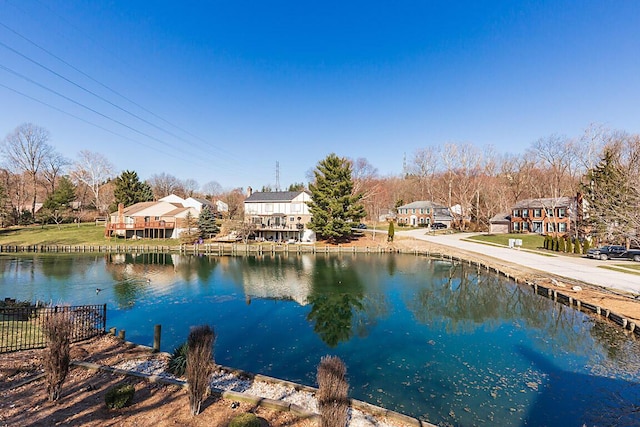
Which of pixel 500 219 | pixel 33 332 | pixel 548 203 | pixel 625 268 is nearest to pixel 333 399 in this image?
pixel 33 332

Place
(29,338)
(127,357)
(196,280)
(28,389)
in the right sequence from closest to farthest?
(28,389) < (127,357) < (29,338) < (196,280)

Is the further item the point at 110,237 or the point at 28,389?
the point at 110,237

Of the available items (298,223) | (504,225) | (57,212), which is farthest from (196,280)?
(504,225)

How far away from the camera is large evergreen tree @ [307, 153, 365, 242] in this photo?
48.2m

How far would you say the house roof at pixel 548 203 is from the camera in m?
49.2

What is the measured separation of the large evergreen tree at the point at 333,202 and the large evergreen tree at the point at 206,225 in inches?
689

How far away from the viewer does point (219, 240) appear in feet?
174

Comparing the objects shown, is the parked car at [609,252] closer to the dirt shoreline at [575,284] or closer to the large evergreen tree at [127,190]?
the dirt shoreline at [575,284]

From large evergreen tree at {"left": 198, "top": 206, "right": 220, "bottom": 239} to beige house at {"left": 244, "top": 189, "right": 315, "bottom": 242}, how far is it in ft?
19.5

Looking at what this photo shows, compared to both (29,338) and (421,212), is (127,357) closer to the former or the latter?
(29,338)

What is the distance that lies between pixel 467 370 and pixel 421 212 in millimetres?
66822

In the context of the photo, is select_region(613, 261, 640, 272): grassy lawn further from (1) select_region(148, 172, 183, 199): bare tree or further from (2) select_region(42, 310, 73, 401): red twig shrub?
(1) select_region(148, 172, 183, 199): bare tree

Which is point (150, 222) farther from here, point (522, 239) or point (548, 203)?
point (548, 203)

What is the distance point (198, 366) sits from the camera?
7.54 metres
